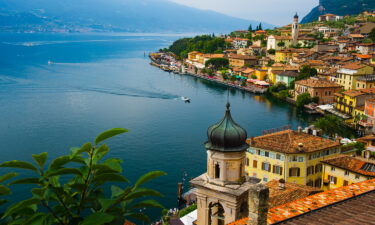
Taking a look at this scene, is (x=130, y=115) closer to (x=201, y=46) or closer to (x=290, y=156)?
(x=290, y=156)

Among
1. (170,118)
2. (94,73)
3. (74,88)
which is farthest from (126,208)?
(94,73)

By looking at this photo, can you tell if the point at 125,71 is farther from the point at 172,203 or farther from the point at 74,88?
the point at 172,203

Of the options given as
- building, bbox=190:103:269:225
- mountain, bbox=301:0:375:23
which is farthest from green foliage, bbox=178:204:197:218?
mountain, bbox=301:0:375:23

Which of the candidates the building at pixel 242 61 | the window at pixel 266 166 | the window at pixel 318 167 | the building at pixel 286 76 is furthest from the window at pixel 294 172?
the building at pixel 242 61

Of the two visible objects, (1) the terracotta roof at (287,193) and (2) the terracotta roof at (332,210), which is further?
(1) the terracotta roof at (287,193)

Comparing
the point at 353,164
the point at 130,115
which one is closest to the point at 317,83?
the point at 130,115

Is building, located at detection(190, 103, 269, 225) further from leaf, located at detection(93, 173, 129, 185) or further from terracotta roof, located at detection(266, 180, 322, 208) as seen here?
leaf, located at detection(93, 173, 129, 185)

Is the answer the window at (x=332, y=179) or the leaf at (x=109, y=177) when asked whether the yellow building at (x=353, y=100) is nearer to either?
the window at (x=332, y=179)
